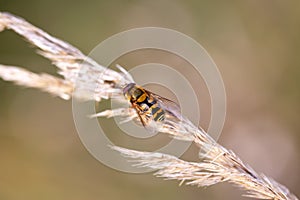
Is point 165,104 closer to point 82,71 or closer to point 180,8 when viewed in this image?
point 82,71

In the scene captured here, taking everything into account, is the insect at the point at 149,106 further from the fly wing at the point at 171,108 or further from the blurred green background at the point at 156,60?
the blurred green background at the point at 156,60

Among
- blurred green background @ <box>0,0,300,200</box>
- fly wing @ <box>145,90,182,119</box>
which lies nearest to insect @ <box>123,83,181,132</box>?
fly wing @ <box>145,90,182,119</box>

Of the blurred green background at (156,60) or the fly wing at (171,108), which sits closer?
the fly wing at (171,108)

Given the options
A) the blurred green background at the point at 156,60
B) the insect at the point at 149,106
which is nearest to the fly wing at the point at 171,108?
the insect at the point at 149,106

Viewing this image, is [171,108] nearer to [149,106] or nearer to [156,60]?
[149,106]

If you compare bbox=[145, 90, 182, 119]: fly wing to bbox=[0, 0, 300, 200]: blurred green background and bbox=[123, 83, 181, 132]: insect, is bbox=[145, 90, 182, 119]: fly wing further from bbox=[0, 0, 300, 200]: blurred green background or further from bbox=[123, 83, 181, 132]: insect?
bbox=[0, 0, 300, 200]: blurred green background
